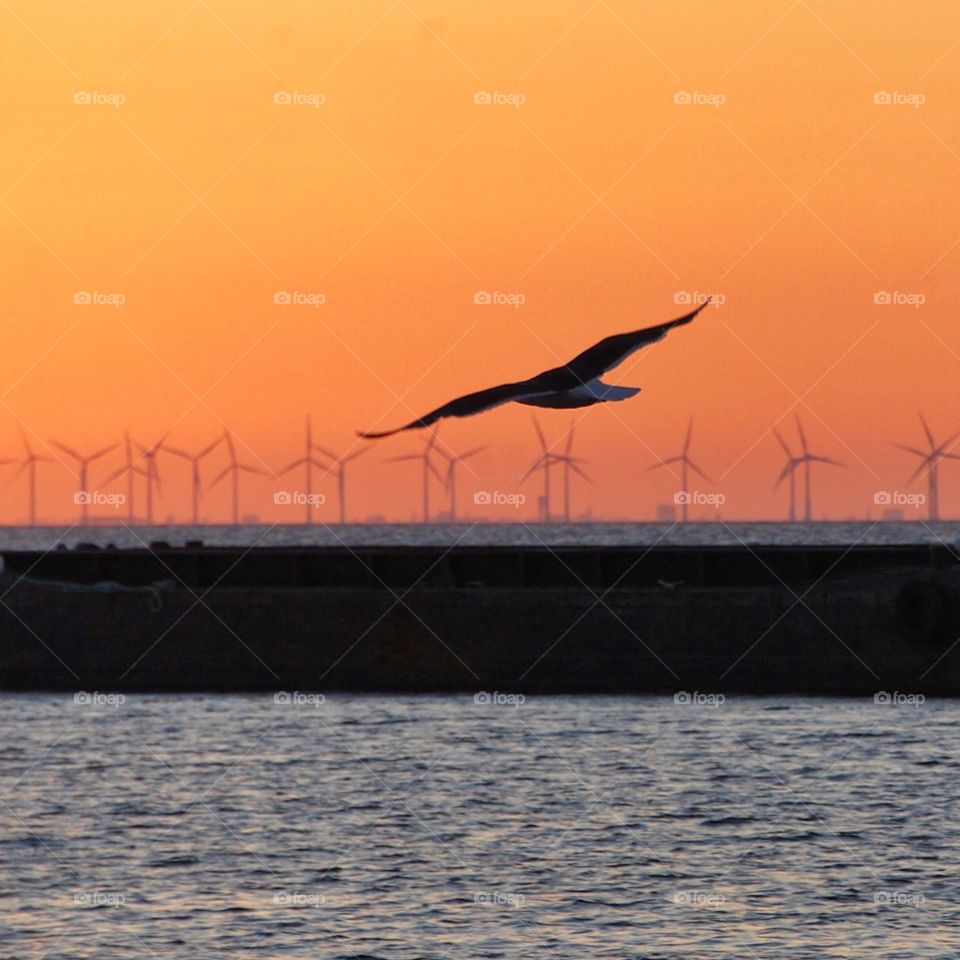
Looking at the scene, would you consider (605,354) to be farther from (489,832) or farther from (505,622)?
(505,622)

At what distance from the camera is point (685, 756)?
4559 cm

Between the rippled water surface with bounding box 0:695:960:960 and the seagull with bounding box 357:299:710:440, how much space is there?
858 centimetres

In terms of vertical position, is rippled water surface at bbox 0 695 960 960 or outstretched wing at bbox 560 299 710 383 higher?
outstretched wing at bbox 560 299 710 383

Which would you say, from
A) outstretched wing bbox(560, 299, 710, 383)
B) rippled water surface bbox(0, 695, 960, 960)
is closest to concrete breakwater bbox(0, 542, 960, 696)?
rippled water surface bbox(0, 695, 960, 960)

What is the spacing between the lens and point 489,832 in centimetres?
3528

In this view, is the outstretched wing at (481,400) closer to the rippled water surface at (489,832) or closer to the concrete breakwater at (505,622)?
the rippled water surface at (489,832)

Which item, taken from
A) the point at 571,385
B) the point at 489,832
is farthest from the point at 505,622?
the point at 571,385

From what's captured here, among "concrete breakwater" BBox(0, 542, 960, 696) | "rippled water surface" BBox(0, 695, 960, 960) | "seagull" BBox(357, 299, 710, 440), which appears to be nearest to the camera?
"rippled water surface" BBox(0, 695, 960, 960)

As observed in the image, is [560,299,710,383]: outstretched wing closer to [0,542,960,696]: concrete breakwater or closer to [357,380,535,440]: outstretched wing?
[357,380,535,440]: outstretched wing

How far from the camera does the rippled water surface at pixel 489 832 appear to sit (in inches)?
1067

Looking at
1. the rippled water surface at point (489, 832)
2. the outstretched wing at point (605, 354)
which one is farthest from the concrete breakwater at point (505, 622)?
the outstretched wing at point (605, 354)

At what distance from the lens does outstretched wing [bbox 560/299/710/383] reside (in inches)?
1287

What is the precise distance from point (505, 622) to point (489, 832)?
23164mm

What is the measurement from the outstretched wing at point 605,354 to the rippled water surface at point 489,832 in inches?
363
